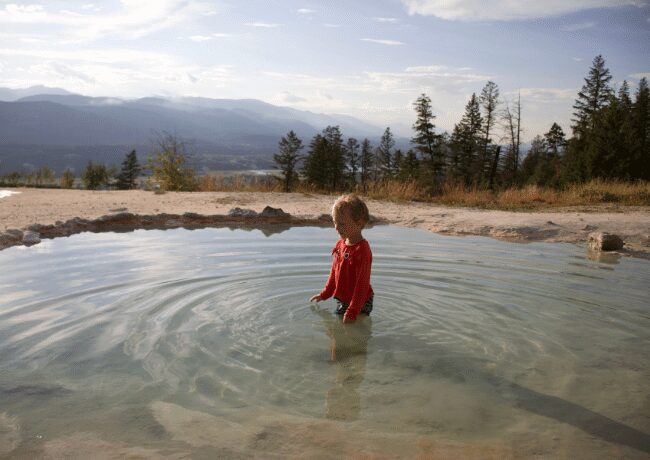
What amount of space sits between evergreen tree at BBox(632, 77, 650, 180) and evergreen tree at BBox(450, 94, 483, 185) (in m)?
14.2

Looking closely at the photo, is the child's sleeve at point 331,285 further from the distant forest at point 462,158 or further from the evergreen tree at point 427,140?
the evergreen tree at point 427,140

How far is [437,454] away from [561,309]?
3427mm

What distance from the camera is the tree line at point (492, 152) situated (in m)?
30.7

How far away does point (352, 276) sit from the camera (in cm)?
491

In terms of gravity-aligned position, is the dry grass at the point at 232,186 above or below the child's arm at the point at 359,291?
above

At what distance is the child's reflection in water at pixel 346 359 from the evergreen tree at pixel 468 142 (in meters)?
48.3

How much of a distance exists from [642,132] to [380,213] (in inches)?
1440

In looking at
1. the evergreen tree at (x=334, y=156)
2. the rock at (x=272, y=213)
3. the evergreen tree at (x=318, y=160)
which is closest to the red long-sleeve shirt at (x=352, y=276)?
the rock at (x=272, y=213)

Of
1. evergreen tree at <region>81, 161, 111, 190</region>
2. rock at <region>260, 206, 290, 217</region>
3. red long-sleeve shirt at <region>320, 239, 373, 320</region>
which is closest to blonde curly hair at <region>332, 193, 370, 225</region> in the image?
red long-sleeve shirt at <region>320, 239, 373, 320</region>

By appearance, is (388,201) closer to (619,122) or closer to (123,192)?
(123,192)

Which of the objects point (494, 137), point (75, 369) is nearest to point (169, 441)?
point (75, 369)

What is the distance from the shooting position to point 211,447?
2867mm

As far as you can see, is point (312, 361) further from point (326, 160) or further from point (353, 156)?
point (353, 156)

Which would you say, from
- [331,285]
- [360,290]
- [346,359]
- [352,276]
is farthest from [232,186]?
[346,359]
